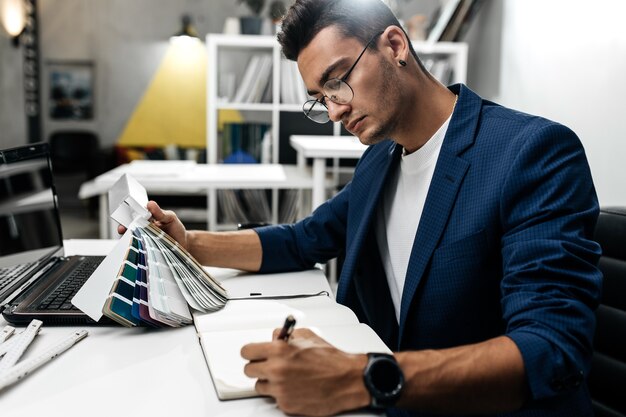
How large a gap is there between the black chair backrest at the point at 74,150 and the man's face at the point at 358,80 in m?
6.03

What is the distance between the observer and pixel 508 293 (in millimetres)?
916

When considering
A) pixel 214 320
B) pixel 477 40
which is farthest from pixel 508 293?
pixel 477 40

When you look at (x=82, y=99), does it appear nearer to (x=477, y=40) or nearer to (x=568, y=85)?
(x=477, y=40)

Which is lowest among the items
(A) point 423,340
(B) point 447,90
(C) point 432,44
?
(A) point 423,340

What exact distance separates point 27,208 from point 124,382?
2.14 feet

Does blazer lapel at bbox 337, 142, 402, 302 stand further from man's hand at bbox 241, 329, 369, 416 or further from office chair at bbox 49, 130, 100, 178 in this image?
office chair at bbox 49, 130, 100, 178

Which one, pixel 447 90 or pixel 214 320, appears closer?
pixel 214 320

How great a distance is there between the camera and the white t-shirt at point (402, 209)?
4.17 feet

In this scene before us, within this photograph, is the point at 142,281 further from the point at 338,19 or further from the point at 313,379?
the point at 338,19

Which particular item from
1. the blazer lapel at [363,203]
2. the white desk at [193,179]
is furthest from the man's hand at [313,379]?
the white desk at [193,179]

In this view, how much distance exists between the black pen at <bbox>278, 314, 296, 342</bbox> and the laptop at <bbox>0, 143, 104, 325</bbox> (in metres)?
0.45

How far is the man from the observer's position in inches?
30.1

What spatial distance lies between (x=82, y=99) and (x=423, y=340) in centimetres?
689

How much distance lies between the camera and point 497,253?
41.7 inches
